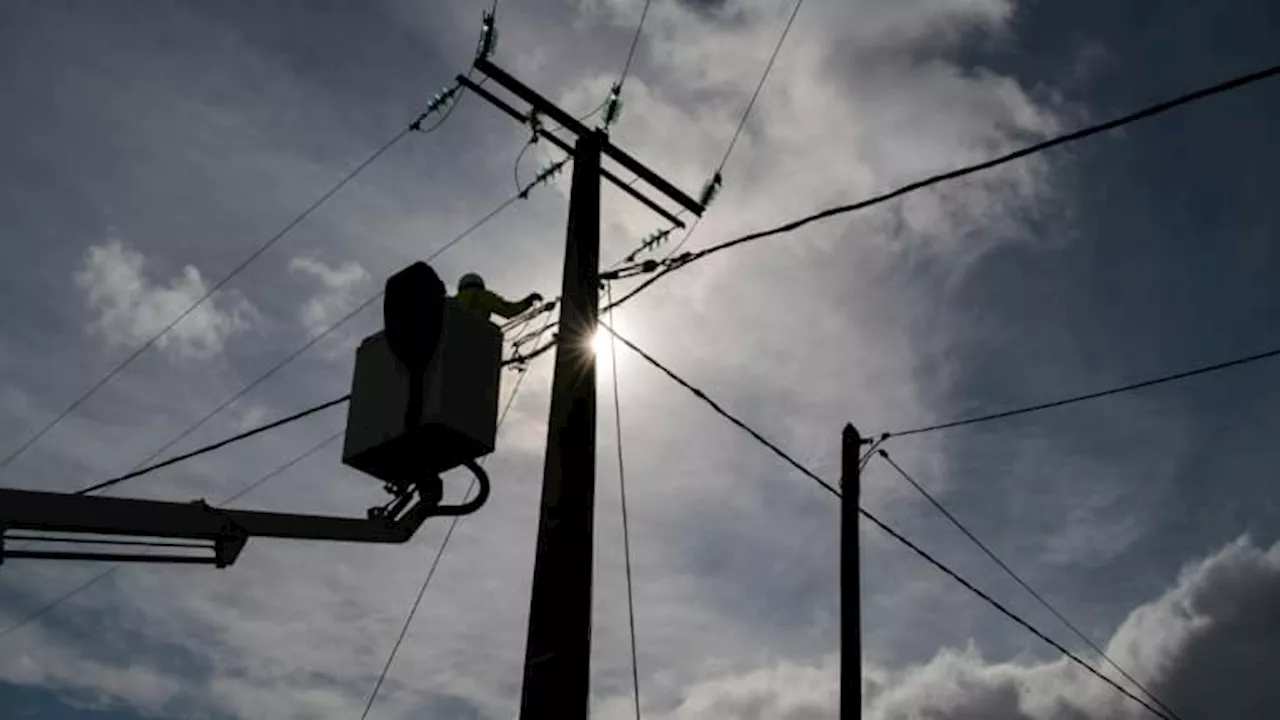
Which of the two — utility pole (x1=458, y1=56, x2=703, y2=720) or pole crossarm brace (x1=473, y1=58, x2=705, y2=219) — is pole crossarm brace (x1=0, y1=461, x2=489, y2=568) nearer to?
utility pole (x1=458, y1=56, x2=703, y2=720)

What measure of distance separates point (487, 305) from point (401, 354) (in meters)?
1.58

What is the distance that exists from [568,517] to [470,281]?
5.79ft

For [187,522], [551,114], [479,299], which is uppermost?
[551,114]

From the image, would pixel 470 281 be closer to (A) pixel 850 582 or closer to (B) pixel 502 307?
(B) pixel 502 307

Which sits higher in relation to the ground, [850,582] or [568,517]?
[850,582]

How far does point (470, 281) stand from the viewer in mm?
7062

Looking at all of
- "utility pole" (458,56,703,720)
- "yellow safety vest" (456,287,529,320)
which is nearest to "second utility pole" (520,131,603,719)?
"utility pole" (458,56,703,720)

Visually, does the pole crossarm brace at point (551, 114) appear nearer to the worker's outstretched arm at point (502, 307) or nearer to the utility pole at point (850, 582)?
the worker's outstretched arm at point (502, 307)

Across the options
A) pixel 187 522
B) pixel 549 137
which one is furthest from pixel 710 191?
pixel 187 522

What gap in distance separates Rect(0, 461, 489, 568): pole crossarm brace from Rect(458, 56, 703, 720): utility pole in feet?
2.57

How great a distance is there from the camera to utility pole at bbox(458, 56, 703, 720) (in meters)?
6.39

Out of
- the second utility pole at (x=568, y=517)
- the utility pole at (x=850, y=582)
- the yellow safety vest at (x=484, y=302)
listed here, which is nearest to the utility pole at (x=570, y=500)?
the second utility pole at (x=568, y=517)

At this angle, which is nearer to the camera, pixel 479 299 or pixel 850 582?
pixel 479 299

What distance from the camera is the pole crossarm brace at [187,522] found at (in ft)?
18.9
